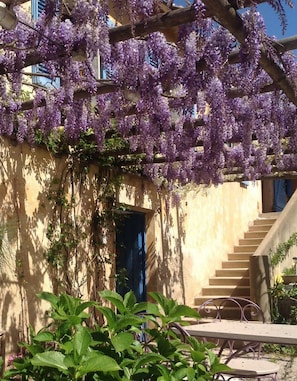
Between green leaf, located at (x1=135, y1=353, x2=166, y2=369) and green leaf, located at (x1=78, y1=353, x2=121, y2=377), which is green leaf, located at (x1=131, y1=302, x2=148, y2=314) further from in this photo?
green leaf, located at (x1=78, y1=353, x2=121, y2=377)

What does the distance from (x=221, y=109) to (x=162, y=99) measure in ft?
1.93

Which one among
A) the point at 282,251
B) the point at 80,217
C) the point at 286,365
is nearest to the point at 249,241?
the point at 282,251

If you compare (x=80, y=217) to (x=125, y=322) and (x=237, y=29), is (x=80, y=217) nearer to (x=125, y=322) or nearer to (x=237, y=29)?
(x=237, y=29)

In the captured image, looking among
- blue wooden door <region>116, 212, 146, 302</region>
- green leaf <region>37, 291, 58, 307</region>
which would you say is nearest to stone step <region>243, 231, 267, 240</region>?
blue wooden door <region>116, 212, 146, 302</region>

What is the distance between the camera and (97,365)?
5.50 feet

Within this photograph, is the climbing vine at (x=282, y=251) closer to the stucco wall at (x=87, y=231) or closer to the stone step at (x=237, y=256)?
the stone step at (x=237, y=256)

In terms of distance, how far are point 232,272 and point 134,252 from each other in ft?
7.44

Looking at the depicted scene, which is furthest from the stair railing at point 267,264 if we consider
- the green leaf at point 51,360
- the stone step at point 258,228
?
the green leaf at point 51,360

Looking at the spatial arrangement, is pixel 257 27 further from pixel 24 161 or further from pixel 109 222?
pixel 109 222

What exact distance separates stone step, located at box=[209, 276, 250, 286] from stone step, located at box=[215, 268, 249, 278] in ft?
0.36

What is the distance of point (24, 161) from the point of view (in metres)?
5.21

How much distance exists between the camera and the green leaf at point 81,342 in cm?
175

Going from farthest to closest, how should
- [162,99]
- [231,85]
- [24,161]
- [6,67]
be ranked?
[24,161] → [162,99] → [231,85] → [6,67]

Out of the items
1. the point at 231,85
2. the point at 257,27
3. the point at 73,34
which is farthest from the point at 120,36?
the point at 231,85
